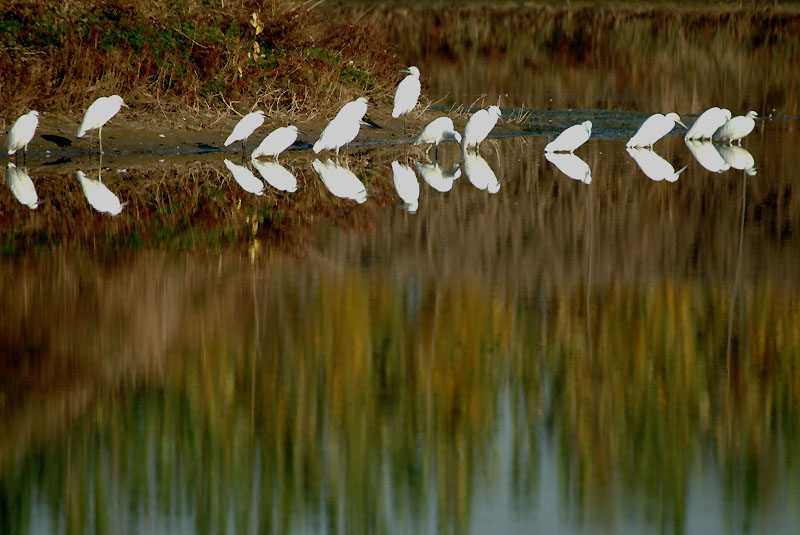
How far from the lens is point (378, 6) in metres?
41.7

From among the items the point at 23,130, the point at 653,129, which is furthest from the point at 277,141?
the point at 653,129

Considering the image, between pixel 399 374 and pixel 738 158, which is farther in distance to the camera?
pixel 738 158

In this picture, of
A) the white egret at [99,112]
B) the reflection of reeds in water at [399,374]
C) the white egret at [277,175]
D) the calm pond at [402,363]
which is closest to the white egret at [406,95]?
the white egret at [277,175]

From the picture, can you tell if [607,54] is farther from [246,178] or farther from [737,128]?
[246,178]

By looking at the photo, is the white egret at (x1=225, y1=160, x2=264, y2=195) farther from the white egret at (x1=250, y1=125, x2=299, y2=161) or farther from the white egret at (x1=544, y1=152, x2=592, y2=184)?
the white egret at (x1=544, y1=152, x2=592, y2=184)

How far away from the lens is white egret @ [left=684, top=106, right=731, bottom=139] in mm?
17578

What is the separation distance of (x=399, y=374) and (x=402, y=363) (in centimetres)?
18

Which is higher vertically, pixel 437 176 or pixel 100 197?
pixel 437 176

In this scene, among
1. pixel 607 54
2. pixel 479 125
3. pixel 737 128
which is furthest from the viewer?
pixel 607 54

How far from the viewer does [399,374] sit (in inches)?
236

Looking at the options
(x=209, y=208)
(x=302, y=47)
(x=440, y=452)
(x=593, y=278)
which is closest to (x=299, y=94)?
(x=302, y=47)

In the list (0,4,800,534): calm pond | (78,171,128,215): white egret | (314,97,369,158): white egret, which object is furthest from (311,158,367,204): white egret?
(78,171,128,215): white egret

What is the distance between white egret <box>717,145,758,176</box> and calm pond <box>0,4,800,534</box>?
92.7 inches

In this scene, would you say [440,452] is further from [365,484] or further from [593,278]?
[593,278]
